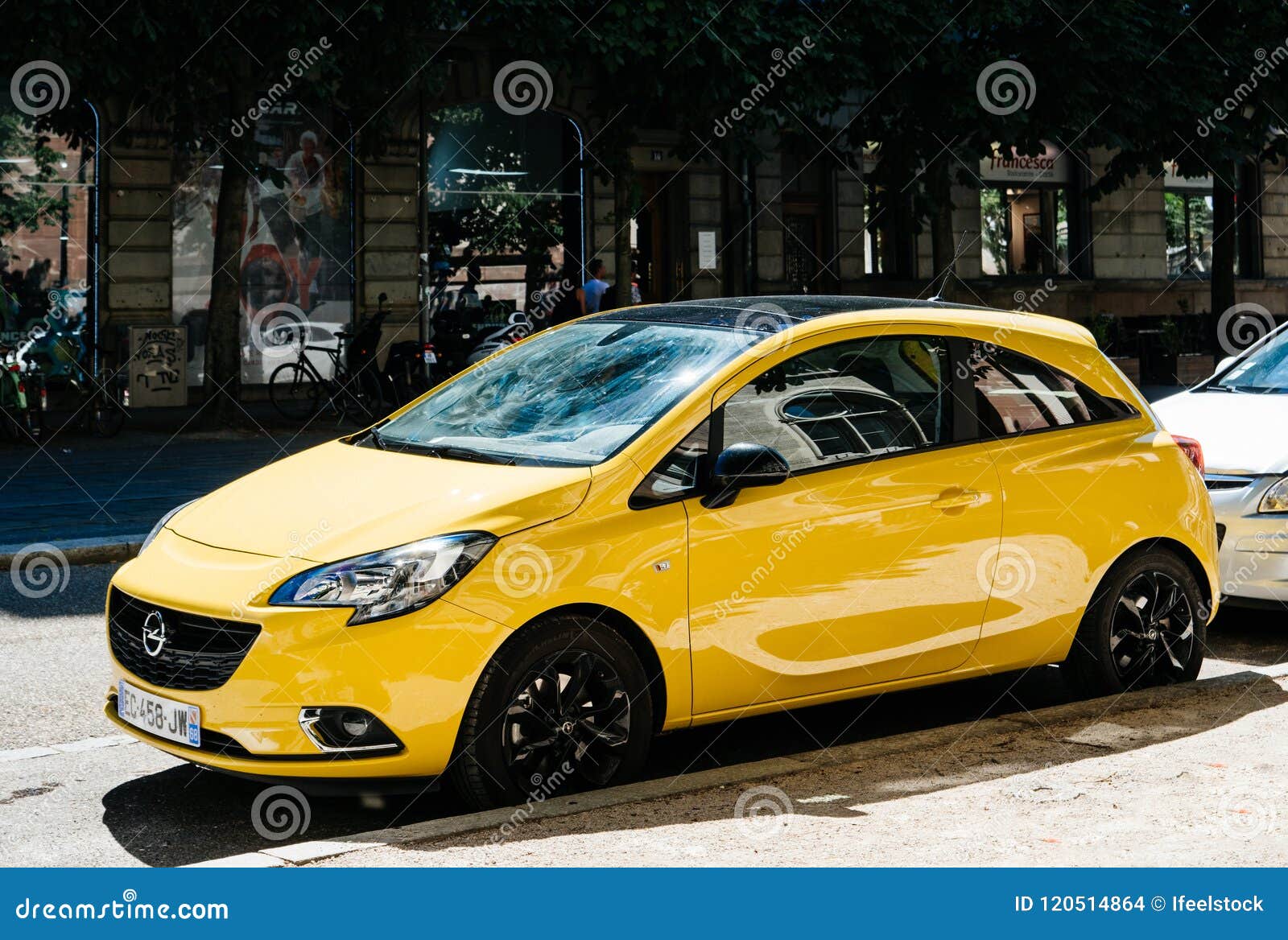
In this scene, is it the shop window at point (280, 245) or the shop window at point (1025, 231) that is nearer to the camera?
the shop window at point (280, 245)

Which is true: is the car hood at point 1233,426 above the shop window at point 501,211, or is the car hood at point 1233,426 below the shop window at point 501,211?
below

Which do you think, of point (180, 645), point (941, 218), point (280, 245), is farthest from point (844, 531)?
point (941, 218)

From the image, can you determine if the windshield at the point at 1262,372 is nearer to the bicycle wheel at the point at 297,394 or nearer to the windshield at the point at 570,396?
the windshield at the point at 570,396

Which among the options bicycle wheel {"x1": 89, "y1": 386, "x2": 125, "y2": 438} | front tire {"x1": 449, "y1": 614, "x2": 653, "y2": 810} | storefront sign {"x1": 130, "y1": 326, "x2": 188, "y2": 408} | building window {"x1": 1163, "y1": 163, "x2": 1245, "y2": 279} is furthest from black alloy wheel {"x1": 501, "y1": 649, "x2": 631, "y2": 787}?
building window {"x1": 1163, "y1": 163, "x2": 1245, "y2": 279}

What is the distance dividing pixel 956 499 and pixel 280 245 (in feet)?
60.5

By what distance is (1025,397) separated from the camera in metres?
6.17

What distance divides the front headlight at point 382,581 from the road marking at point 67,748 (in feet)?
4.98

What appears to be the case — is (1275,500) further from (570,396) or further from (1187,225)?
(1187,225)

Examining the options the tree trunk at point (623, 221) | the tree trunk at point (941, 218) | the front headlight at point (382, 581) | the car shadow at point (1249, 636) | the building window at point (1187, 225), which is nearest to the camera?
the front headlight at point (382, 581)

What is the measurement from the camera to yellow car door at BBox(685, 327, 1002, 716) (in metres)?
5.29

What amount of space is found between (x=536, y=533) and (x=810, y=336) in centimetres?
133

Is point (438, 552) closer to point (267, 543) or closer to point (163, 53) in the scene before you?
point (267, 543)

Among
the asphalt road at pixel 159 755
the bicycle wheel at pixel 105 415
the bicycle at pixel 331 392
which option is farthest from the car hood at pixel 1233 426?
the bicycle at pixel 331 392

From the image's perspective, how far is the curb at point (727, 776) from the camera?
4363 millimetres
